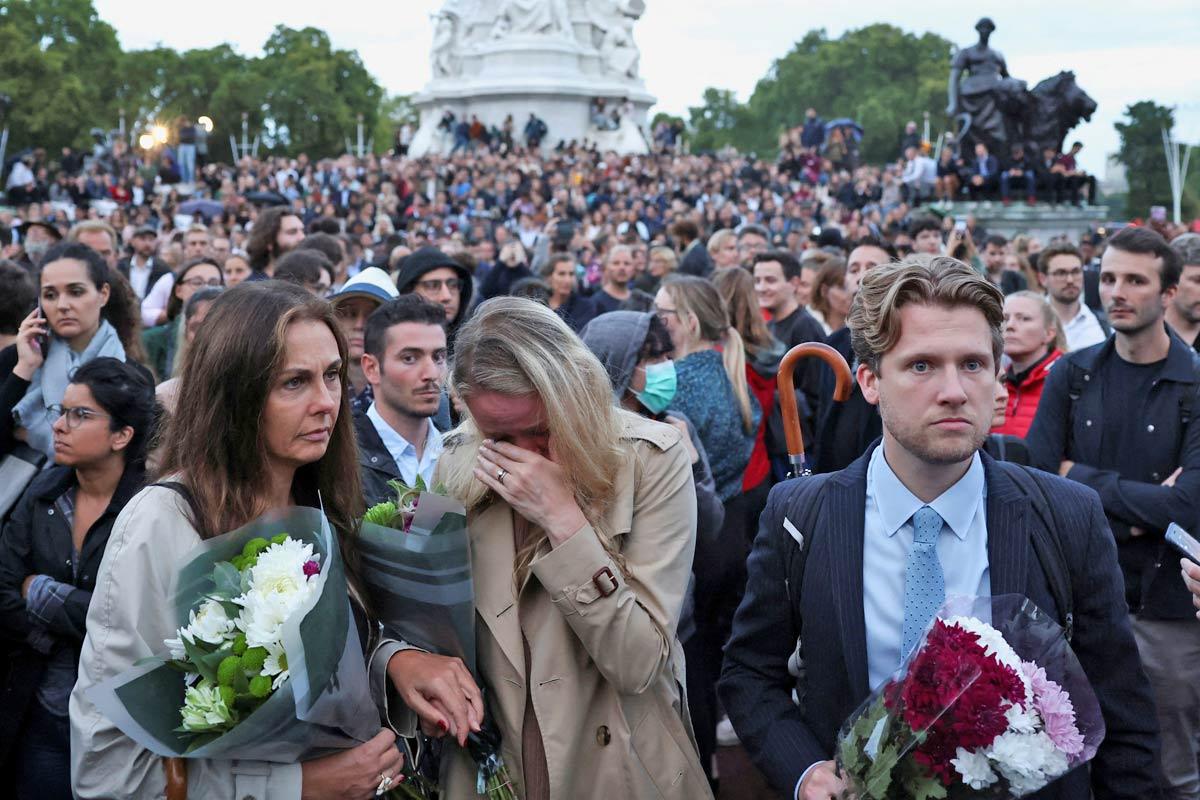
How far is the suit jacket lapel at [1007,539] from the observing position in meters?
2.68

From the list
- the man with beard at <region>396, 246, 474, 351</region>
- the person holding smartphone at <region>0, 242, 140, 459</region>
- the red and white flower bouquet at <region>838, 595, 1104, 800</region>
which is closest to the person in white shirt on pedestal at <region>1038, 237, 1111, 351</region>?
the man with beard at <region>396, 246, 474, 351</region>

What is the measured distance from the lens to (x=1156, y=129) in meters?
52.7

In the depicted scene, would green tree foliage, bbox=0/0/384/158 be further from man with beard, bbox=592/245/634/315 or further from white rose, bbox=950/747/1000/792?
white rose, bbox=950/747/1000/792

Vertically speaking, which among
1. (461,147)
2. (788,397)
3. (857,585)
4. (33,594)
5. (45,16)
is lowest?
(33,594)

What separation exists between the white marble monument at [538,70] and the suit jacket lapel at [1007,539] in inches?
1661

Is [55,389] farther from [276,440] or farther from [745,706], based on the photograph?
[745,706]

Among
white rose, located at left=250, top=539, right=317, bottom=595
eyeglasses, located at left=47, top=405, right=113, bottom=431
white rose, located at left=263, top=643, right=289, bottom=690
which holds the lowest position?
white rose, located at left=263, top=643, right=289, bottom=690

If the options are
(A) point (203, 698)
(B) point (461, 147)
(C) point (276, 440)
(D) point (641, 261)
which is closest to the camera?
(A) point (203, 698)

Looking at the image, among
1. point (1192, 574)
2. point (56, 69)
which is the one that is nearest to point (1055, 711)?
Answer: point (1192, 574)

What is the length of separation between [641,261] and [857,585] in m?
8.58

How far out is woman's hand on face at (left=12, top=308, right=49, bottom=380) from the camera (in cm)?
534

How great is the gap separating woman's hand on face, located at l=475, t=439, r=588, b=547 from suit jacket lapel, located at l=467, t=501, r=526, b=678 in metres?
0.11

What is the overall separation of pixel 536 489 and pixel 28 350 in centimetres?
330

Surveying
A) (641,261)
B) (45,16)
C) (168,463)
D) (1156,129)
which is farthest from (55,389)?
(45,16)
